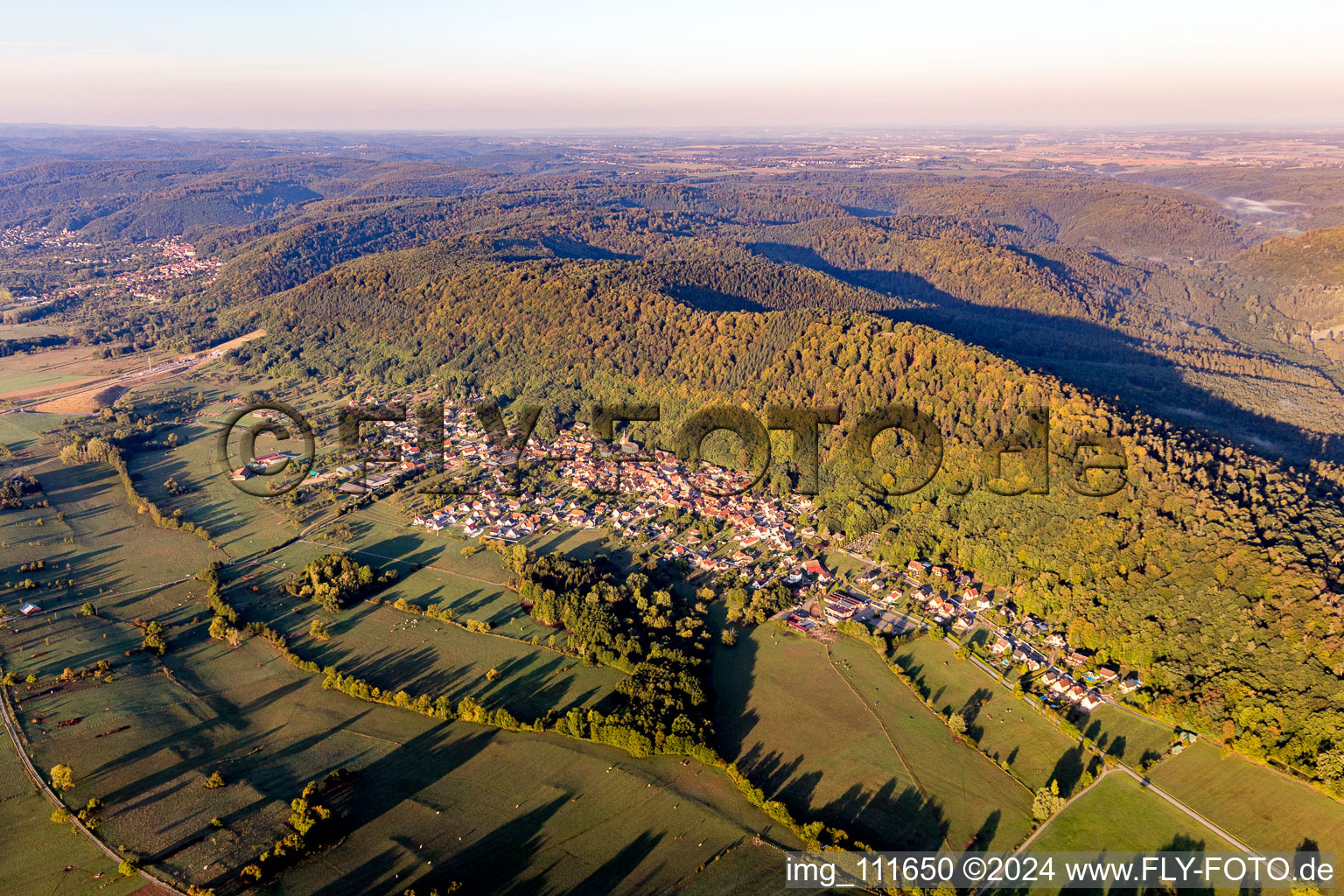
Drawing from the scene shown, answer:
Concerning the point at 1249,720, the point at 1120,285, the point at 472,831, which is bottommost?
the point at 472,831

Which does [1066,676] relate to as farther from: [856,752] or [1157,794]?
[856,752]

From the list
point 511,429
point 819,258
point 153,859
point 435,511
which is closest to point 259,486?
point 435,511

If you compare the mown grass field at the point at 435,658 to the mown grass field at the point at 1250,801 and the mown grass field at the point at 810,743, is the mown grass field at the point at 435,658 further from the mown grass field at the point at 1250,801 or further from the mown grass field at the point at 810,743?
the mown grass field at the point at 1250,801

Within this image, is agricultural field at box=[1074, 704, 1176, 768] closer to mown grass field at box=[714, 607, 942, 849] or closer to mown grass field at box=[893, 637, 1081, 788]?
mown grass field at box=[893, 637, 1081, 788]

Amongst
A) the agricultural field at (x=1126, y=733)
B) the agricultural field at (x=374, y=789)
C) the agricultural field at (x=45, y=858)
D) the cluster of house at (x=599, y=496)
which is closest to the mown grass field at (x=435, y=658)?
the agricultural field at (x=374, y=789)

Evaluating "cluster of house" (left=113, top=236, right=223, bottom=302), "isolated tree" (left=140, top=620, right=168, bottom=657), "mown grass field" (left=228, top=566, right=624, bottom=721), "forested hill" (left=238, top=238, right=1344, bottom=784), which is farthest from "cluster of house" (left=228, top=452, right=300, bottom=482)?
"cluster of house" (left=113, top=236, right=223, bottom=302)

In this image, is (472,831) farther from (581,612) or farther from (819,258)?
(819,258)
